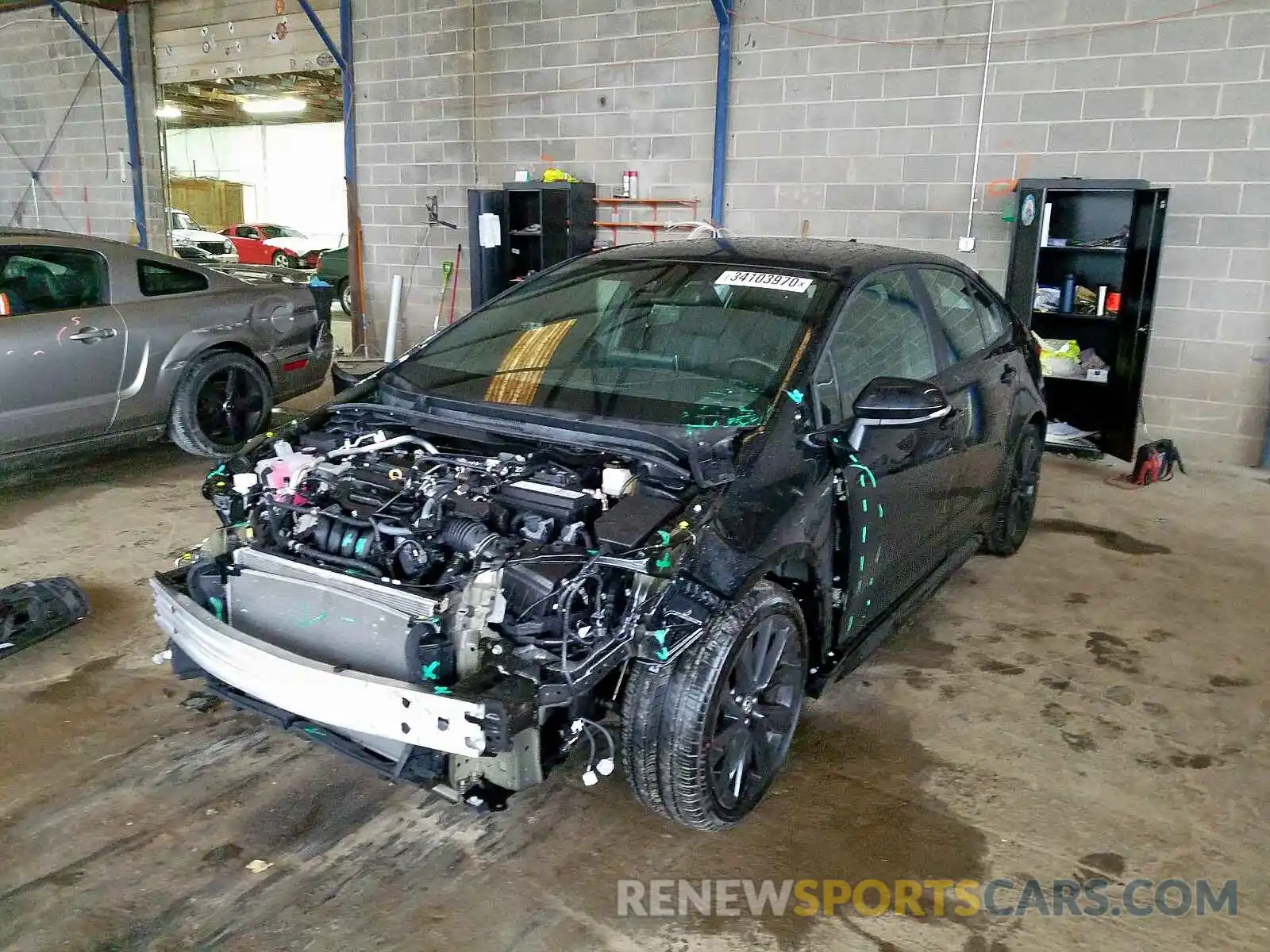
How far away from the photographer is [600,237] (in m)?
8.67

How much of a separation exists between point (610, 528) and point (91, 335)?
4.02 meters

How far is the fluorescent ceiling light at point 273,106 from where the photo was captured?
55.3ft

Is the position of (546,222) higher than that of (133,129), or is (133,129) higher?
(133,129)

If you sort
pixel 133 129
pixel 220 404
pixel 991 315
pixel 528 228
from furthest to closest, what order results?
pixel 133 129
pixel 528 228
pixel 220 404
pixel 991 315

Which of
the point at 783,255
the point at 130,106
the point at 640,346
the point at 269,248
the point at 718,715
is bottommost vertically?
the point at 718,715

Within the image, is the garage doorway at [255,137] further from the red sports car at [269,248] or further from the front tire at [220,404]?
the front tire at [220,404]

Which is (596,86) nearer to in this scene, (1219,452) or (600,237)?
(600,237)

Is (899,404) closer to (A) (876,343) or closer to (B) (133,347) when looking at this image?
(A) (876,343)

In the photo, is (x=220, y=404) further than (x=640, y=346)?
Yes

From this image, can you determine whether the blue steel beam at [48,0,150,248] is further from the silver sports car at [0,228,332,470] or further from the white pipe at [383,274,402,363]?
the silver sports car at [0,228,332,470]

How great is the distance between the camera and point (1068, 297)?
6586 mm

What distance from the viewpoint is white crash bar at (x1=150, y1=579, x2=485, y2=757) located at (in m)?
1.99

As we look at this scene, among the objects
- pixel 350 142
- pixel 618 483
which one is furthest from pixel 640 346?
pixel 350 142

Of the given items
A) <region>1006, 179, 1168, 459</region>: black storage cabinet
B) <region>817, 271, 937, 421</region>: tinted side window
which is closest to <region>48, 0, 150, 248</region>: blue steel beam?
<region>1006, 179, 1168, 459</region>: black storage cabinet
